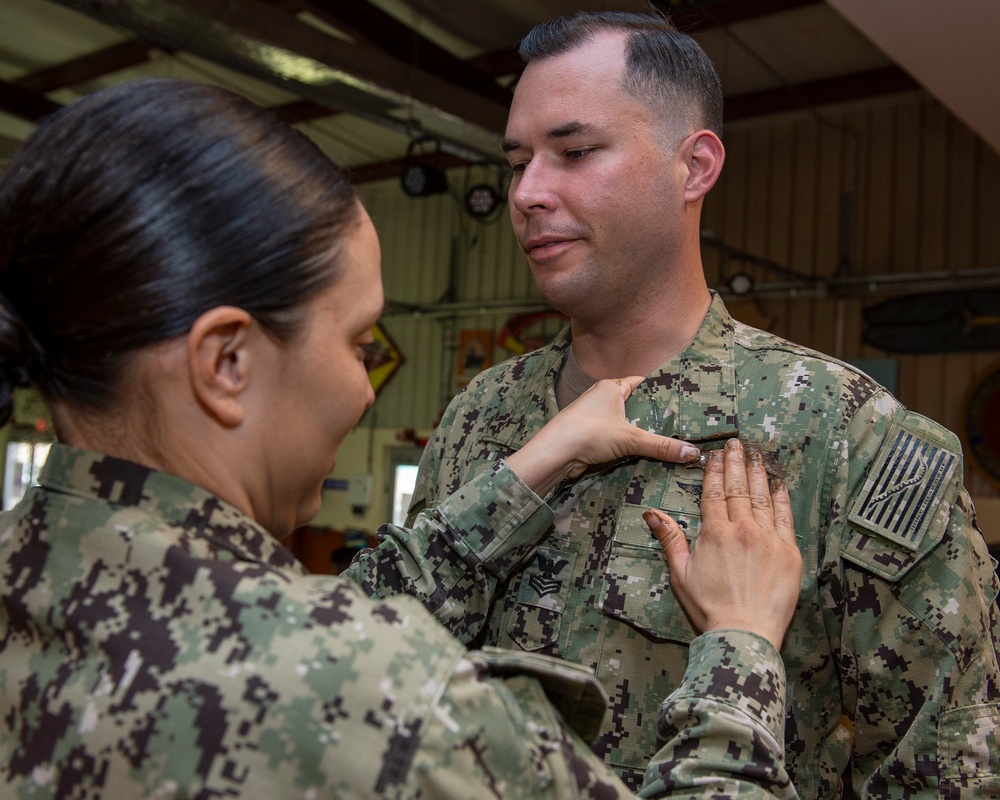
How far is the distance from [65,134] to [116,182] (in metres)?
0.08

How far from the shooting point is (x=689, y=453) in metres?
1.50

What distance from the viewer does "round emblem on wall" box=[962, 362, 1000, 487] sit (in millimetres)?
7418

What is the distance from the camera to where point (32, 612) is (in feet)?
2.85

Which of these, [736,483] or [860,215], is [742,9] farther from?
[736,483]

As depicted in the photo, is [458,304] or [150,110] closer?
[150,110]

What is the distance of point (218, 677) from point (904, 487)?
3.45 feet

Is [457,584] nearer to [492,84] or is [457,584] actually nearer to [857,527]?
[857,527]

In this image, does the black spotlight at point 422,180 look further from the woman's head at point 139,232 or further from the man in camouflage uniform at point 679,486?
the woman's head at point 139,232

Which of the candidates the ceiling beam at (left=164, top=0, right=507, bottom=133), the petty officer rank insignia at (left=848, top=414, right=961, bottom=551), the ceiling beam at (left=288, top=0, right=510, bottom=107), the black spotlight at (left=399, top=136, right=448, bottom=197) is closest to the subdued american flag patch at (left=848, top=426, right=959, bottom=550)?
the petty officer rank insignia at (left=848, top=414, right=961, bottom=551)

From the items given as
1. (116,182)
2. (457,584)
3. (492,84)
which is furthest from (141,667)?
(492,84)

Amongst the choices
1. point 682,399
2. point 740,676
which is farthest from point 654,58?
point 740,676

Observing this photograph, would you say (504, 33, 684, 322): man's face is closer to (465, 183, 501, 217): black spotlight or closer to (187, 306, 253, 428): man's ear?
(187, 306, 253, 428): man's ear

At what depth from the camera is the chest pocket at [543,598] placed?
1.53 m

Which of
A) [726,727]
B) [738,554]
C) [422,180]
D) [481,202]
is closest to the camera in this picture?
[726,727]
